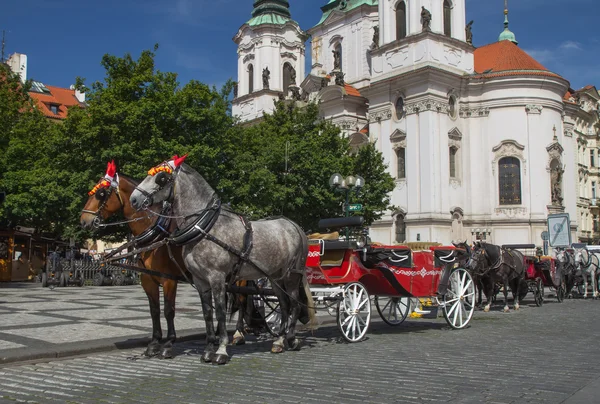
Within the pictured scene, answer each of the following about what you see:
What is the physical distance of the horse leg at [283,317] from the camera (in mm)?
8773

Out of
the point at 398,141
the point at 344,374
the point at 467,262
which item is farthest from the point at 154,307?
the point at 398,141

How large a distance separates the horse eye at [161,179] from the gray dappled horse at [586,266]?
708 inches

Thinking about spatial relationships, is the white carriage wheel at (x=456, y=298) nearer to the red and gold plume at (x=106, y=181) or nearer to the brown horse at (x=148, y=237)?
the brown horse at (x=148, y=237)

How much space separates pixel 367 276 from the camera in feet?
35.8

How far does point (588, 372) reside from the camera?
7246 mm

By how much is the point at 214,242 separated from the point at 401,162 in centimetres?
3835

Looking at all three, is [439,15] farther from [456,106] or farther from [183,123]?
[183,123]

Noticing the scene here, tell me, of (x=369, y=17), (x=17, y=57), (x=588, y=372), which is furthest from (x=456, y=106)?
(x=17, y=57)

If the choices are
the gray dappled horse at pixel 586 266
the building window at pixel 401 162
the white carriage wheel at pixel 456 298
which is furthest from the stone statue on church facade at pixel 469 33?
the white carriage wheel at pixel 456 298

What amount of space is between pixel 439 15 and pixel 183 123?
2510 centimetres

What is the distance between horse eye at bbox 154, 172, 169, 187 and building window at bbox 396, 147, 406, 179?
37.7m

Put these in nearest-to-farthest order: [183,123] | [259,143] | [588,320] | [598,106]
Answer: [588,320], [183,123], [259,143], [598,106]

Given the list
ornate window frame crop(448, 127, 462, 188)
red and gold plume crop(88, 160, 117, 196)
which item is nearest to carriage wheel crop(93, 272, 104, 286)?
red and gold plume crop(88, 160, 117, 196)

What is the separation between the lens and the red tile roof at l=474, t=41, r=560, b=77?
4525 centimetres
